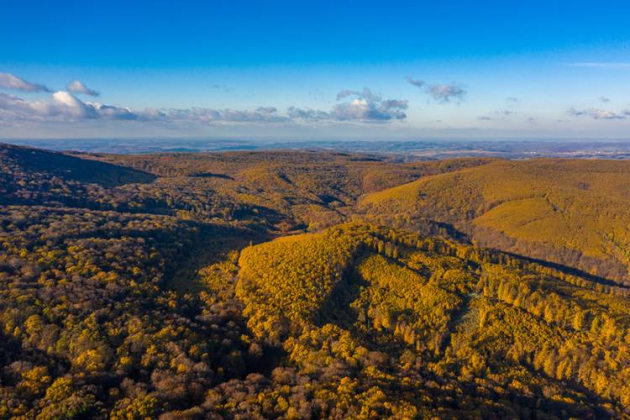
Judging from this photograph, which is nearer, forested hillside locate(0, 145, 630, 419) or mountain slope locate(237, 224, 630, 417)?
forested hillside locate(0, 145, 630, 419)

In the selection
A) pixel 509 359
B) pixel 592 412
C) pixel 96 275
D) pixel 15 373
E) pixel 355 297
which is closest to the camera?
pixel 15 373

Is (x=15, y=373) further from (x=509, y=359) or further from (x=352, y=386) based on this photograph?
(x=509, y=359)

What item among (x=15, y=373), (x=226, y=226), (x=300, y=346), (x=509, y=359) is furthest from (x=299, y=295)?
(x=226, y=226)

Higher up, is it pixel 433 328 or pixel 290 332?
pixel 290 332

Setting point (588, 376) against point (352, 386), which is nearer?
point (352, 386)

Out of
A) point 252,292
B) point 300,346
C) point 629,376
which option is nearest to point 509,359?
point 629,376

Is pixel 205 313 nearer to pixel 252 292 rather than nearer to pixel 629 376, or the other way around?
pixel 252 292

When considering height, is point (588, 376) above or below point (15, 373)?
below

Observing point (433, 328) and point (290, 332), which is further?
point (433, 328)

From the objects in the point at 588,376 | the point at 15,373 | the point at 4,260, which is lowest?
the point at 588,376

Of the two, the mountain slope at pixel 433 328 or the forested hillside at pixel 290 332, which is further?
the mountain slope at pixel 433 328

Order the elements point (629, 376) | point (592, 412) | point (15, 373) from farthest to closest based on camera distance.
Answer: point (629, 376) < point (592, 412) < point (15, 373)
